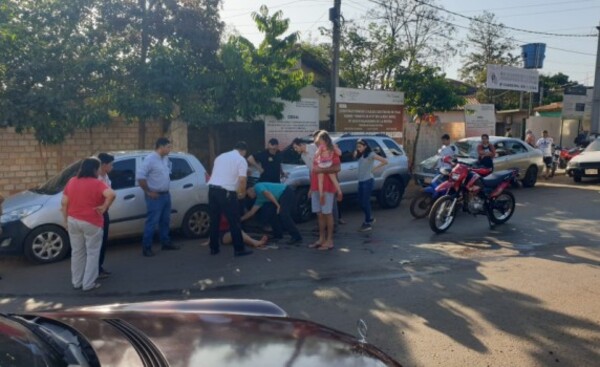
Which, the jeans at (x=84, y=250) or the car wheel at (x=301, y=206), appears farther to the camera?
the car wheel at (x=301, y=206)

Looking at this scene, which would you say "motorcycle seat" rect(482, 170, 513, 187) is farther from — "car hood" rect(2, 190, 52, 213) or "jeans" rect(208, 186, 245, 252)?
"car hood" rect(2, 190, 52, 213)

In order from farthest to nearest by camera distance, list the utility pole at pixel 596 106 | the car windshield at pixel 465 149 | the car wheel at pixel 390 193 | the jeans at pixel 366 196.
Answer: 1. the utility pole at pixel 596 106
2. the car windshield at pixel 465 149
3. the car wheel at pixel 390 193
4. the jeans at pixel 366 196

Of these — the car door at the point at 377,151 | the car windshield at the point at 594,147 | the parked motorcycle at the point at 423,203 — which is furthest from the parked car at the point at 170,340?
the car windshield at the point at 594,147

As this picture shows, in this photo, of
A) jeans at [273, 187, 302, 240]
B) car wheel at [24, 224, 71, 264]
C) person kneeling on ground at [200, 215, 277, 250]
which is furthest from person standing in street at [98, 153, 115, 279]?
jeans at [273, 187, 302, 240]

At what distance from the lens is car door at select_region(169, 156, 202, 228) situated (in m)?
8.74

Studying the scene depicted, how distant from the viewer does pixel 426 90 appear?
16.4 m

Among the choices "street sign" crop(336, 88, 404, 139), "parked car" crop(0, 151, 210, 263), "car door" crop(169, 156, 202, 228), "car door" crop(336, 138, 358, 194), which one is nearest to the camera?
"parked car" crop(0, 151, 210, 263)

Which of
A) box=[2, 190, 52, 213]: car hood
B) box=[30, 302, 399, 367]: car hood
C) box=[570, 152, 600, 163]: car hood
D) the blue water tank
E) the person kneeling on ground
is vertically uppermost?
the blue water tank

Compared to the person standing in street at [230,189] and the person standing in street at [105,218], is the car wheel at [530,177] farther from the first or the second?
the person standing in street at [105,218]

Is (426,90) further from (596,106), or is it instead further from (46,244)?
(46,244)

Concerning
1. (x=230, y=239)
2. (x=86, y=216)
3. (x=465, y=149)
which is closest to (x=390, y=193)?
(x=465, y=149)

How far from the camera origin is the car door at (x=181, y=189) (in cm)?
874

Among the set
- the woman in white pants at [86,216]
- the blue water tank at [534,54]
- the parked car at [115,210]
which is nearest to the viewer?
the woman in white pants at [86,216]

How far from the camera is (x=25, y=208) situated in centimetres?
738
